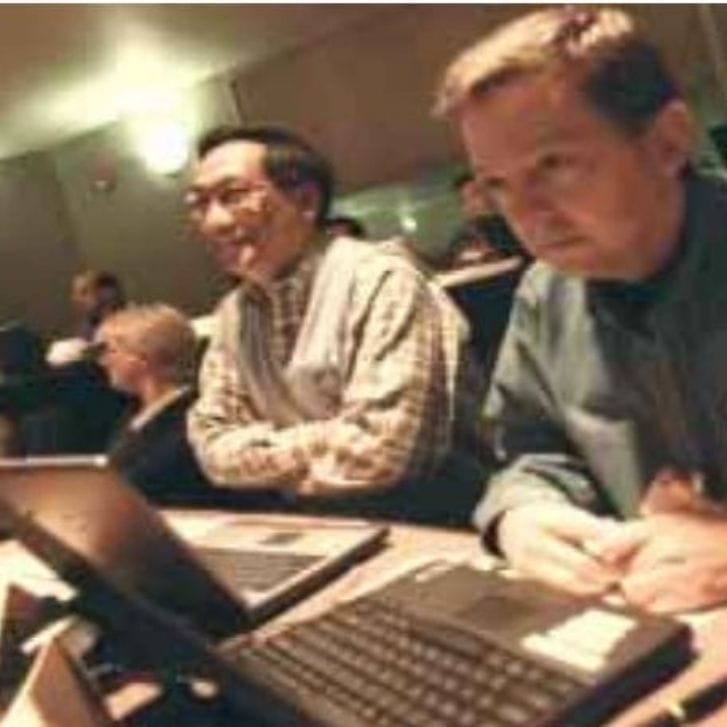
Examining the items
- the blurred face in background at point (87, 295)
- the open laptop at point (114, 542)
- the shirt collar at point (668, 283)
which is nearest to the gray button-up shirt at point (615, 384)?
the shirt collar at point (668, 283)

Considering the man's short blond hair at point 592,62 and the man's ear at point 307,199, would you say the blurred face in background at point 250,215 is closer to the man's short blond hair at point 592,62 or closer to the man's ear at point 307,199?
the man's ear at point 307,199

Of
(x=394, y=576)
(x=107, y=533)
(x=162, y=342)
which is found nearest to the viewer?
(x=107, y=533)

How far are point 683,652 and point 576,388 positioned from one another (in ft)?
1.67

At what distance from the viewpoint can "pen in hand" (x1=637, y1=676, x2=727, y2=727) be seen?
Answer: 1082 mm

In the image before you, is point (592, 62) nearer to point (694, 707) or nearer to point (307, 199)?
point (694, 707)

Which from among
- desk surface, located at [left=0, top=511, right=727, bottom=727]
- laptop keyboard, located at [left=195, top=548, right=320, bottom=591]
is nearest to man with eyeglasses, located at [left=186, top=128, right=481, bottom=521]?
desk surface, located at [left=0, top=511, right=727, bottom=727]

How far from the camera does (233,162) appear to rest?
9.53 feet

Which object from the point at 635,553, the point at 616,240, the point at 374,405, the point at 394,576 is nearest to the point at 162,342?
the point at 374,405

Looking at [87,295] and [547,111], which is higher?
[547,111]

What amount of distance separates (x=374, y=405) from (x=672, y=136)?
3.67 ft

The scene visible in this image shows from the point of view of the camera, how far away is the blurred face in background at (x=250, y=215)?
2846 mm

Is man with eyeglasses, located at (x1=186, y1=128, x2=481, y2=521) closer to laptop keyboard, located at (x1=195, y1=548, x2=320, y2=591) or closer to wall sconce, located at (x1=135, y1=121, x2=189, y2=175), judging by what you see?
laptop keyboard, located at (x1=195, y1=548, x2=320, y2=591)

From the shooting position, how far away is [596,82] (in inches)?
57.7

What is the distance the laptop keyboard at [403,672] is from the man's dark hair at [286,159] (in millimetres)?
1581
